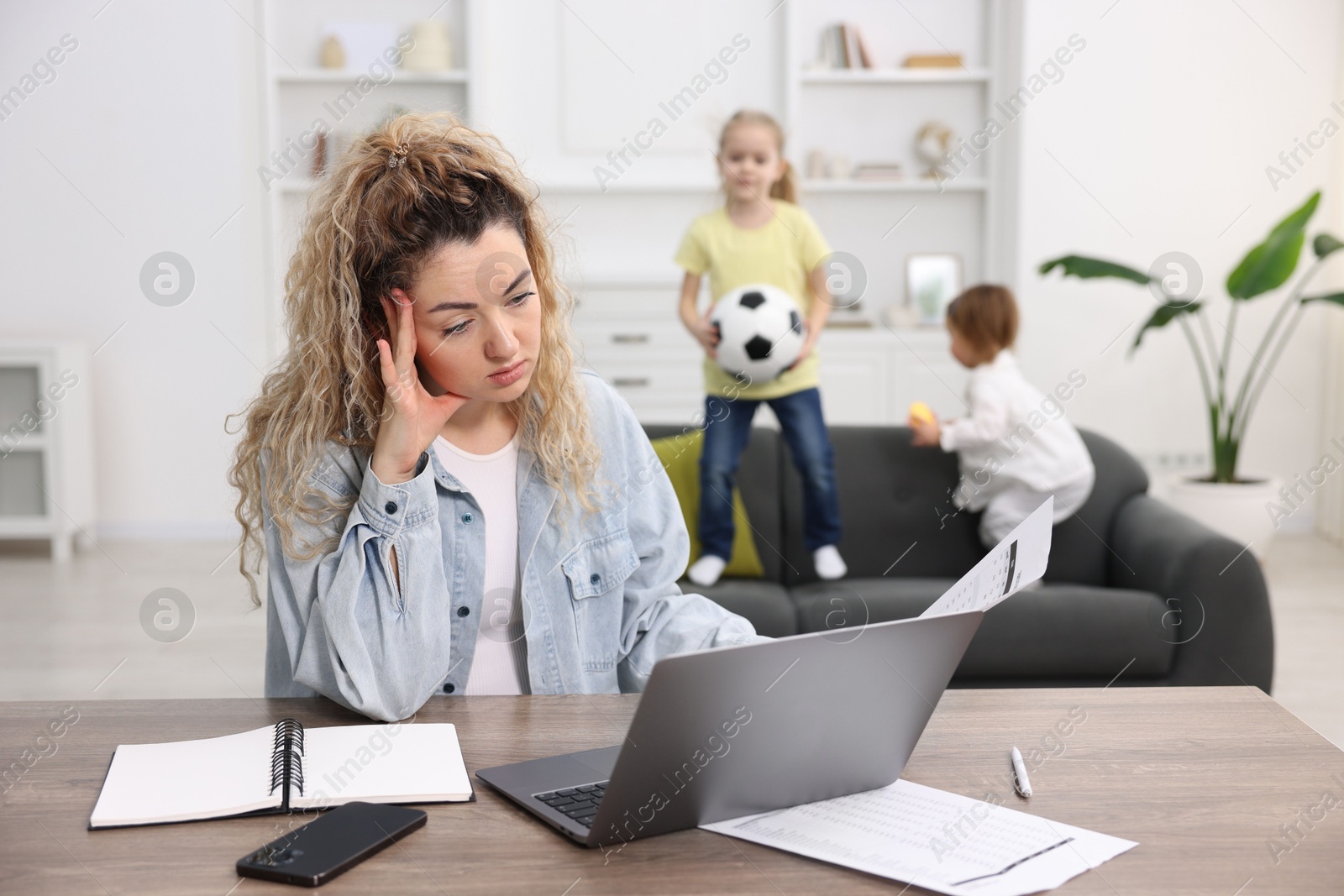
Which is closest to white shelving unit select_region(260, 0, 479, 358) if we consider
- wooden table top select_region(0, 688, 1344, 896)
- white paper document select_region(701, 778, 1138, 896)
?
wooden table top select_region(0, 688, 1344, 896)

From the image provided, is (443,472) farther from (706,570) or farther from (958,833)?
(706,570)

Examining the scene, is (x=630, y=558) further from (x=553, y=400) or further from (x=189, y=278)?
(x=189, y=278)

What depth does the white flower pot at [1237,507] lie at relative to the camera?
401 cm

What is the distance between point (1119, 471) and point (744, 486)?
95 centimetres

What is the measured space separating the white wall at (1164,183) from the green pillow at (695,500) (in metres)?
2.38

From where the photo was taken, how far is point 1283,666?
305 cm

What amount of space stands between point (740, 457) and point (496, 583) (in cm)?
174

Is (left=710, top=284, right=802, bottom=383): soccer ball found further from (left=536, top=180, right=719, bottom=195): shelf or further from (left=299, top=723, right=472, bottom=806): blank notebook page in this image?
(left=536, top=180, right=719, bottom=195): shelf

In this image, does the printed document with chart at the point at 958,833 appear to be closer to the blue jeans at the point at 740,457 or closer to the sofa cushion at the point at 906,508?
the blue jeans at the point at 740,457

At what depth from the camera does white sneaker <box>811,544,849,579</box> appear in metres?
2.84

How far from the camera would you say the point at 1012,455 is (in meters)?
2.76

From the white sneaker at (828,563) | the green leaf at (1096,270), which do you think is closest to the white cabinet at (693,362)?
the green leaf at (1096,270)

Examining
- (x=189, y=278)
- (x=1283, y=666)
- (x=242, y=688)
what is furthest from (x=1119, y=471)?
(x=189, y=278)

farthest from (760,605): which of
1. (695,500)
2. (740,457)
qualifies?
(740,457)
